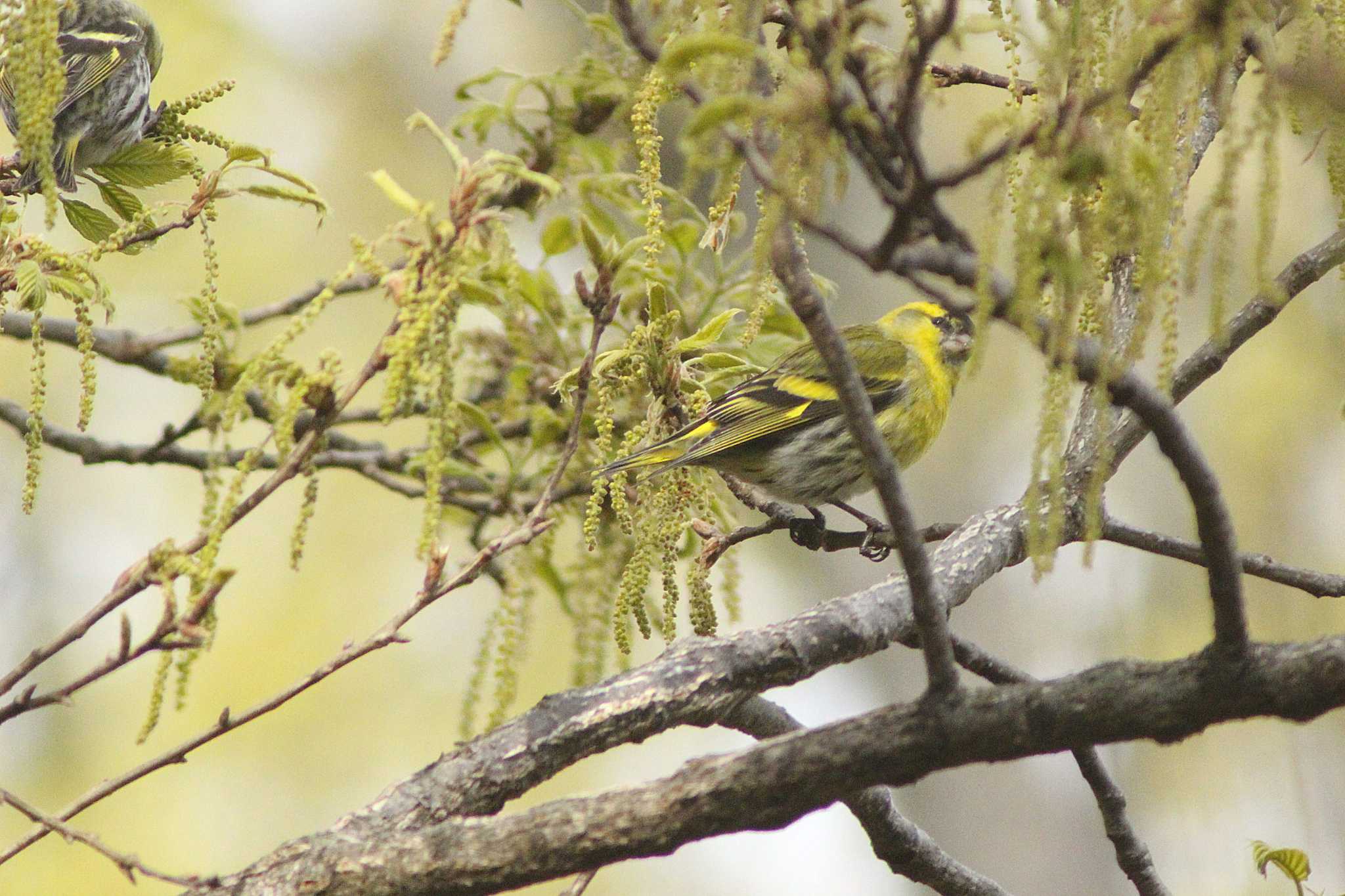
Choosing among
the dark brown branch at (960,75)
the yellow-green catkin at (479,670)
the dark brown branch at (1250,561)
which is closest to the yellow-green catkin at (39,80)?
the yellow-green catkin at (479,670)

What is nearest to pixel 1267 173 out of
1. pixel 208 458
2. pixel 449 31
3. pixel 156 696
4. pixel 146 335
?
pixel 449 31

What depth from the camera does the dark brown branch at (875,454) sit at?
112cm

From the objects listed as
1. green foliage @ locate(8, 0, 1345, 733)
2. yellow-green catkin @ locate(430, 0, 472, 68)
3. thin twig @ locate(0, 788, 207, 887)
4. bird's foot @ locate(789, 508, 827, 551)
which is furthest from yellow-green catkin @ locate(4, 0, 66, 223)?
bird's foot @ locate(789, 508, 827, 551)

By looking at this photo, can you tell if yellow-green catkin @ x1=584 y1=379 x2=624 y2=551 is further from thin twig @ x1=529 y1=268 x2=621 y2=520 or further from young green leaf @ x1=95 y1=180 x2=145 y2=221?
young green leaf @ x1=95 y1=180 x2=145 y2=221

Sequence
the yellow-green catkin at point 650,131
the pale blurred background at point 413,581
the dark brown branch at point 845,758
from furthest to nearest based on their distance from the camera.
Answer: the pale blurred background at point 413,581
the yellow-green catkin at point 650,131
the dark brown branch at point 845,758

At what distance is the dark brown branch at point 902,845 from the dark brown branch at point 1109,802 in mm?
228

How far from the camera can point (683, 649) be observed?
1976 millimetres

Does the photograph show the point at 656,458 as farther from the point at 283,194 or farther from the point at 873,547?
the point at 283,194

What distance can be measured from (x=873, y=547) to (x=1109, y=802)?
1295 mm

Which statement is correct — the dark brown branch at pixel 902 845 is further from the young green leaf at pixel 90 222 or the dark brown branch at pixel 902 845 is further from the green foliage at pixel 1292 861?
the young green leaf at pixel 90 222

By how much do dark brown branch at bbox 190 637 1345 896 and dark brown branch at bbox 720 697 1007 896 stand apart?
0.80 m

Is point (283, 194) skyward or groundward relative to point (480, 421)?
Answer: groundward

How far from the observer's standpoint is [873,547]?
3502mm

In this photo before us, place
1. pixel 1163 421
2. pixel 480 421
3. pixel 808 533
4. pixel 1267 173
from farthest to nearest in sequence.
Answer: pixel 808 533 → pixel 480 421 → pixel 1163 421 → pixel 1267 173
